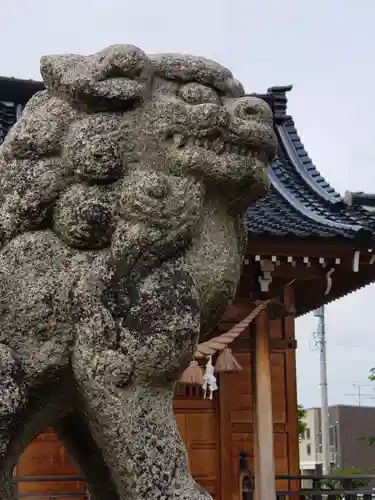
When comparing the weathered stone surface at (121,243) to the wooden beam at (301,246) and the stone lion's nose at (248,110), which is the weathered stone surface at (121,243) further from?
the wooden beam at (301,246)

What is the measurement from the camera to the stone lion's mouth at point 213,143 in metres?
2.74

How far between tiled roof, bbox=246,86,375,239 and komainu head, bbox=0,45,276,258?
4.09m

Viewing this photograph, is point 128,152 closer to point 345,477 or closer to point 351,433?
point 345,477

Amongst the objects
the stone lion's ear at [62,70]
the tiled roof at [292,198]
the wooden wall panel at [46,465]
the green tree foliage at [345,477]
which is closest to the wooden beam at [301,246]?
the tiled roof at [292,198]

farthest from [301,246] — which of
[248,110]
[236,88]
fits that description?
[248,110]

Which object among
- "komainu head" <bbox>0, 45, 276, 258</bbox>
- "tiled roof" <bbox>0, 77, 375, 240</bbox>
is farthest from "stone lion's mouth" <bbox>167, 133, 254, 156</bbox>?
"tiled roof" <bbox>0, 77, 375, 240</bbox>

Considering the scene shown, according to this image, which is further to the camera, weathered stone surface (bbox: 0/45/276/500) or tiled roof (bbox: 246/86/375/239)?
tiled roof (bbox: 246/86/375/239)

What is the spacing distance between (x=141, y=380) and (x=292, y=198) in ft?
24.4

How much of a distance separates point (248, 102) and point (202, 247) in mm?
598

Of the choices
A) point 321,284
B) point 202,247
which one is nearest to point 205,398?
point 321,284

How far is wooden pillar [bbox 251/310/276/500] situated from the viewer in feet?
26.1

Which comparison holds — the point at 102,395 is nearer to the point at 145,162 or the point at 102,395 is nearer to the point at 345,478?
the point at 145,162

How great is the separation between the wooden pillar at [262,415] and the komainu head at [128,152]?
18.7 feet

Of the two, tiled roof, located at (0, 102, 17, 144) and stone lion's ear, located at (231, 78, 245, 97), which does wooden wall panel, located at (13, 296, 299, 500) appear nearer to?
tiled roof, located at (0, 102, 17, 144)
